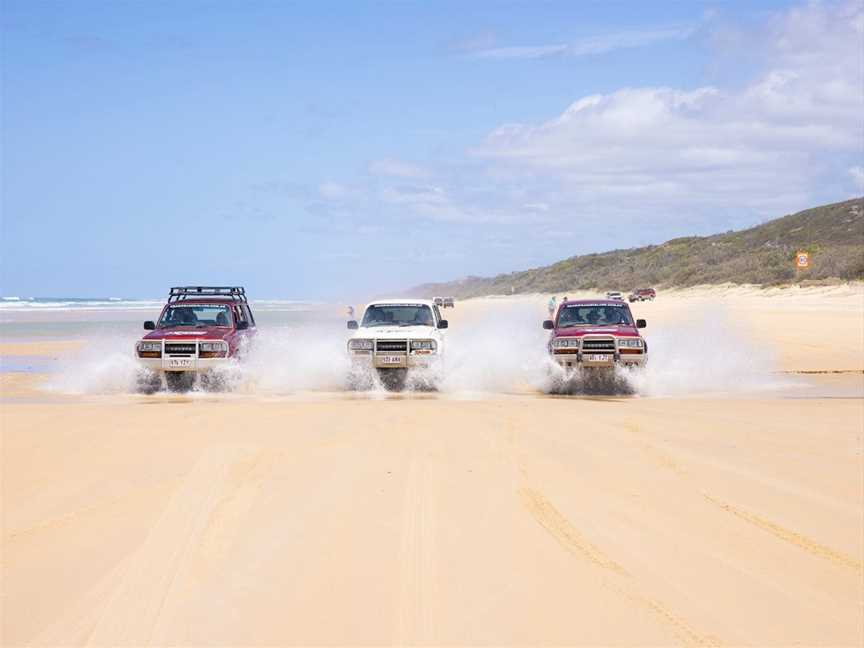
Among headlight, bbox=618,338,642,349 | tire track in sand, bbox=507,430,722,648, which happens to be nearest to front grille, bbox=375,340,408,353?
headlight, bbox=618,338,642,349

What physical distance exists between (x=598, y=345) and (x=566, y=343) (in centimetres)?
57

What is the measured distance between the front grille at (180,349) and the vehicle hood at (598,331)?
262 inches

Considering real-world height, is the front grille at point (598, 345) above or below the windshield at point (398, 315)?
below

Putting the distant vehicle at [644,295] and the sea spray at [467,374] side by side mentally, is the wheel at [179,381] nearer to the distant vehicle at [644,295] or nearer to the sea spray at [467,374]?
the sea spray at [467,374]

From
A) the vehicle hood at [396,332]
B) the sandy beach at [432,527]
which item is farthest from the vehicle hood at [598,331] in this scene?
the sandy beach at [432,527]

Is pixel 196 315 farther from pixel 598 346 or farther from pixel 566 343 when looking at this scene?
pixel 598 346

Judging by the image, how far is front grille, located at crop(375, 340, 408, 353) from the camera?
18125mm

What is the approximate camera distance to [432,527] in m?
7.10

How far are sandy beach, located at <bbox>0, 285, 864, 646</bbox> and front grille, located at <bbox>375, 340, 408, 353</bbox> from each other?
12.4ft

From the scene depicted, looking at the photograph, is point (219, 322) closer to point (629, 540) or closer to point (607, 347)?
point (607, 347)

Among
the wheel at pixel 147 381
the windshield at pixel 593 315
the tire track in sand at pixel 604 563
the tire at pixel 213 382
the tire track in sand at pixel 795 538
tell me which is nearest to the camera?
the tire track in sand at pixel 604 563

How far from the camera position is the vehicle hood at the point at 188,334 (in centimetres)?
1850

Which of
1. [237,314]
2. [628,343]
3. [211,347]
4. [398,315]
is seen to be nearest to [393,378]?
[398,315]

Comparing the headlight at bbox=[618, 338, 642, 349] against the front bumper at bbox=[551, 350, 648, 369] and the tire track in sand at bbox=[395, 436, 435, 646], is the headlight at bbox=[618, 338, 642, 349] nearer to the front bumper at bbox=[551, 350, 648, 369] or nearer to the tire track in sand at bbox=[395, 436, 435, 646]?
the front bumper at bbox=[551, 350, 648, 369]
